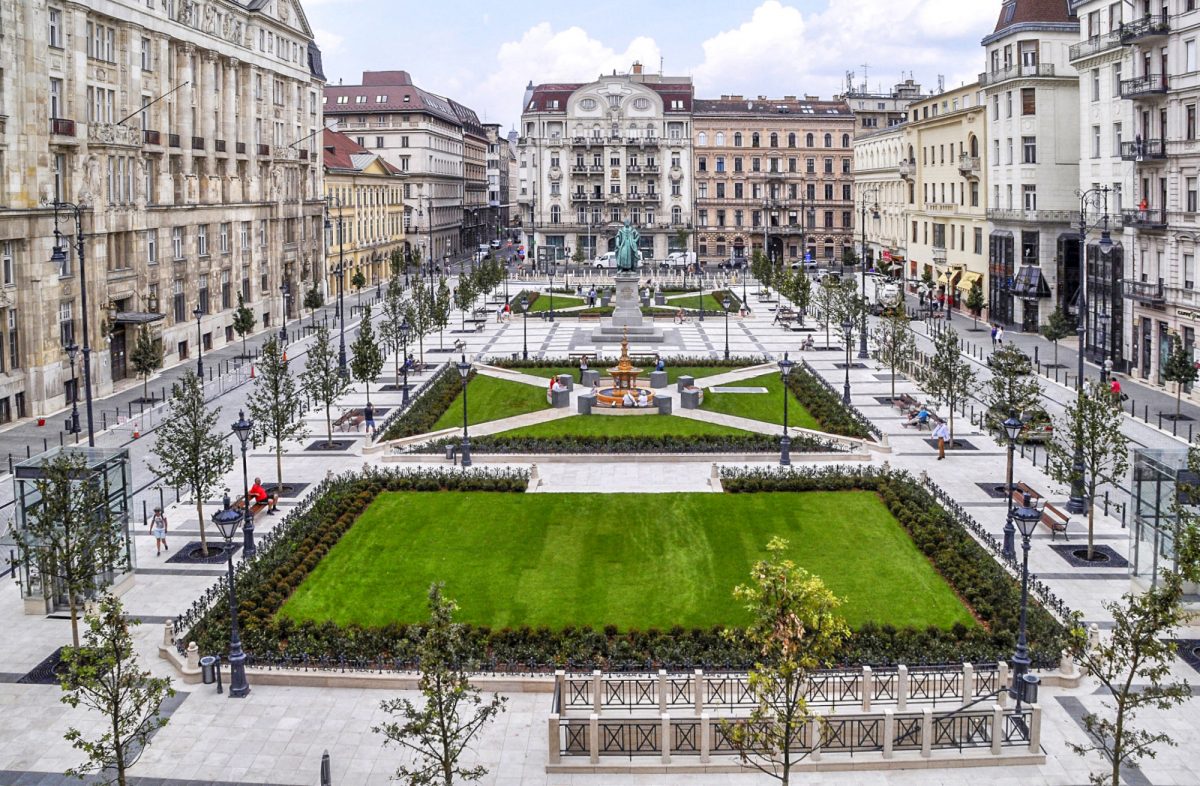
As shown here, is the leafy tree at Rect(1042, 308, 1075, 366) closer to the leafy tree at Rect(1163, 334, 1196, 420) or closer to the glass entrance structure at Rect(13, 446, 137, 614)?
the leafy tree at Rect(1163, 334, 1196, 420)

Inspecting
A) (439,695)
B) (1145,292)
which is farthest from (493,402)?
(439,695)

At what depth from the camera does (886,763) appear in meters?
21.5

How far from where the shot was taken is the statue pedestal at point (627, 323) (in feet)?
255

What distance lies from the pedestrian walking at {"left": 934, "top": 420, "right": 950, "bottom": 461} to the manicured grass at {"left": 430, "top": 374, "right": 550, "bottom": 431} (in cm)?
1692

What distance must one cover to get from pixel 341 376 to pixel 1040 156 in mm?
47925

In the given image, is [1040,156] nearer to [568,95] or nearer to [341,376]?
[341,376]

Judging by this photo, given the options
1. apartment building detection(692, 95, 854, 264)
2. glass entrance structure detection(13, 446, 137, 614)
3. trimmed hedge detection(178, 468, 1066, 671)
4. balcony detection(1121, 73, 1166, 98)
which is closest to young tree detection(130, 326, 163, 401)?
glass entrance structure detection(13, 446, 137, 614)

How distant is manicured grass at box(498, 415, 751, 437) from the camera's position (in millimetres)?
47438

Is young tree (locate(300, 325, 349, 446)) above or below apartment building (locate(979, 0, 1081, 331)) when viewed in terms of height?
below

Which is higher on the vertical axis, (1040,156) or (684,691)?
(1040,156)

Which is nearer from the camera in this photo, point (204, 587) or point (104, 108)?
point (204, 587)

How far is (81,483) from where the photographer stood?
28562mm

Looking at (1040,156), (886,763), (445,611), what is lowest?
(886,763)

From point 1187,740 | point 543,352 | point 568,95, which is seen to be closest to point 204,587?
point 1187,740
